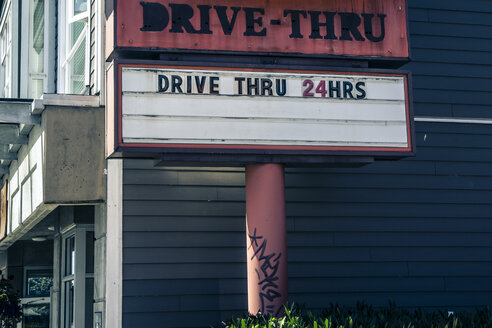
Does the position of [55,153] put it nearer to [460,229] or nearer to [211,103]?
[211,103]

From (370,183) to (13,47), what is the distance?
7.91m

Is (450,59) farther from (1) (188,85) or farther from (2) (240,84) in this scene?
(1) (188,85)

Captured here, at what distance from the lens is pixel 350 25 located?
9.64 meters

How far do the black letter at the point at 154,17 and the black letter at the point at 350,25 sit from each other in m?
2.17

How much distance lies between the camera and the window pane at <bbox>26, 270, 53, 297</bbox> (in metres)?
18.4

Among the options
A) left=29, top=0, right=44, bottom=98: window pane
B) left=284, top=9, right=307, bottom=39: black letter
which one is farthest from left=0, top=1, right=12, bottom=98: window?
left=284, top=9, right=307, bottom=39: black letter

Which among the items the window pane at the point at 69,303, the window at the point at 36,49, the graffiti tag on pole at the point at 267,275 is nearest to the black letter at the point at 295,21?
the graffiti tag on pole at the point at 267,275

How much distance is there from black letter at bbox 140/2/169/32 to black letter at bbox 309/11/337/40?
1.78m

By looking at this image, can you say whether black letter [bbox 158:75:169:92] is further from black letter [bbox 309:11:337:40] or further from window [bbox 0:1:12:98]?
window [bbox 0:1:12:98]

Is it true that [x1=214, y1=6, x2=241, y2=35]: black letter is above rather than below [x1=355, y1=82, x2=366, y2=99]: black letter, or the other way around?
above

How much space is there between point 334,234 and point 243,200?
135cm

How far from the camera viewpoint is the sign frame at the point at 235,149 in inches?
341

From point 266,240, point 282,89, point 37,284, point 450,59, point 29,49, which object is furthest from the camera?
point 37,284

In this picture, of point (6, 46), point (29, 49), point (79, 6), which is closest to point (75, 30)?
point (79, 6)
